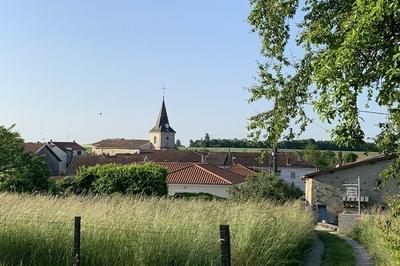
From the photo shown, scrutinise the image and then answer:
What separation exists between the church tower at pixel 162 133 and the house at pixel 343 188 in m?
92.5

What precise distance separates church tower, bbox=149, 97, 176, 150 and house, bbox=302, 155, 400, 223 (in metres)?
92.5

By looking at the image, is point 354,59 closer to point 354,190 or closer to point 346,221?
point 346,221

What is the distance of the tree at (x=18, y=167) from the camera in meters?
34.1

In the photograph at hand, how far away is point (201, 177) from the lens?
62031 millimetres

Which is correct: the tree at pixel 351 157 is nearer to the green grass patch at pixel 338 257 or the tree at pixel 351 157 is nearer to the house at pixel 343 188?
the house at pixel 343 188

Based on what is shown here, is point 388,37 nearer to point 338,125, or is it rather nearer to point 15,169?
point 338,125

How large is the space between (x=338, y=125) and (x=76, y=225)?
190 inches

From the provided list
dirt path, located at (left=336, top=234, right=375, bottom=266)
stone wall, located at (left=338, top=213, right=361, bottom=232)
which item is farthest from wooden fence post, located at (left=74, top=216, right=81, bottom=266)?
stone wall, located at (left=338, top=213, right=361, bottom=232)

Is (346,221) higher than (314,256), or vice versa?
(314,256)

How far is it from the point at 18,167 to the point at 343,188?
94.2ft

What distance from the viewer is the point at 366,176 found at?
1960 inches

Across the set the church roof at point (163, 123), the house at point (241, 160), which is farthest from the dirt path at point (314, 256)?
the church roof at point (163, 123)

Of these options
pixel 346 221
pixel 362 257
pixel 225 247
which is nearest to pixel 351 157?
pixel 346 221

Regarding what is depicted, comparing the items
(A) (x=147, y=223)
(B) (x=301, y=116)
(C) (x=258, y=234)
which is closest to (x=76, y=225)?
(A) (x=147, y=223)
